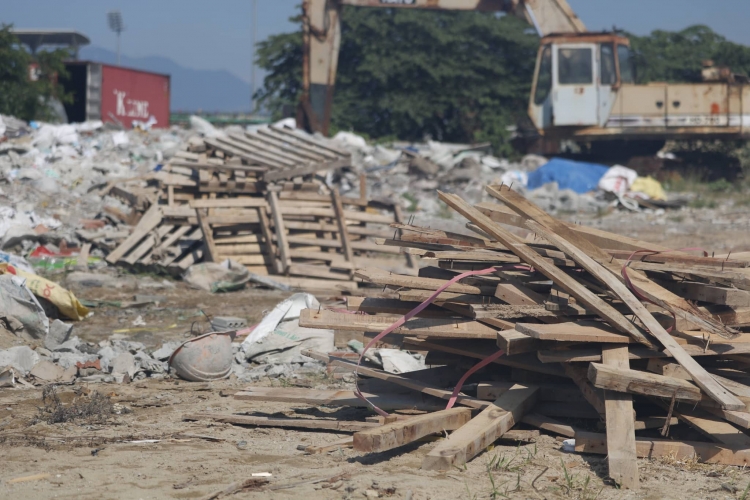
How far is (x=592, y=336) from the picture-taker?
3787 mm

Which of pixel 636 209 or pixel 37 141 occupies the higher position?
pixel 37 141

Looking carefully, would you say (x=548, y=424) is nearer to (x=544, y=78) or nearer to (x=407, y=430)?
(x=407, y=430)

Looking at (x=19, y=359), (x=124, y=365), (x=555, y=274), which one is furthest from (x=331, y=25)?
(x=555, y=274)

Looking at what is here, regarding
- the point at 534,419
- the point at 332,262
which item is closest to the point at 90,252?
the point at 332,262

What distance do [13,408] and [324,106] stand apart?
47.4 feet

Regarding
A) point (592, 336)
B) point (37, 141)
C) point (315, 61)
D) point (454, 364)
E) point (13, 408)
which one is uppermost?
point (315, 61)

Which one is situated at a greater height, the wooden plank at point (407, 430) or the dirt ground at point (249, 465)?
the wooden plank at point (407, 430)

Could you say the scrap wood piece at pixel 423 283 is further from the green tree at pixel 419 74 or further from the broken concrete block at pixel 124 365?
the green tree at pixel 419 74

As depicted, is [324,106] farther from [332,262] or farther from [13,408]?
[13,408]

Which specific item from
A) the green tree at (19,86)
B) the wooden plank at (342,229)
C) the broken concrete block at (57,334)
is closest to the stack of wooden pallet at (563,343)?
the broken concrete block at (57,334)

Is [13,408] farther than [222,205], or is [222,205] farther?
[222,205]

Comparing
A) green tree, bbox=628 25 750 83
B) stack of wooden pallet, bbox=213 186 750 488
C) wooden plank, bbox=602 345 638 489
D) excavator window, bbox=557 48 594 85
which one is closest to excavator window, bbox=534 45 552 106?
excavator window, bbox=557 48 594 85

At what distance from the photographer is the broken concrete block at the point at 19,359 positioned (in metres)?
5.69

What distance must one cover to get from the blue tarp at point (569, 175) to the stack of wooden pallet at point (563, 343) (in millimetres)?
12418
